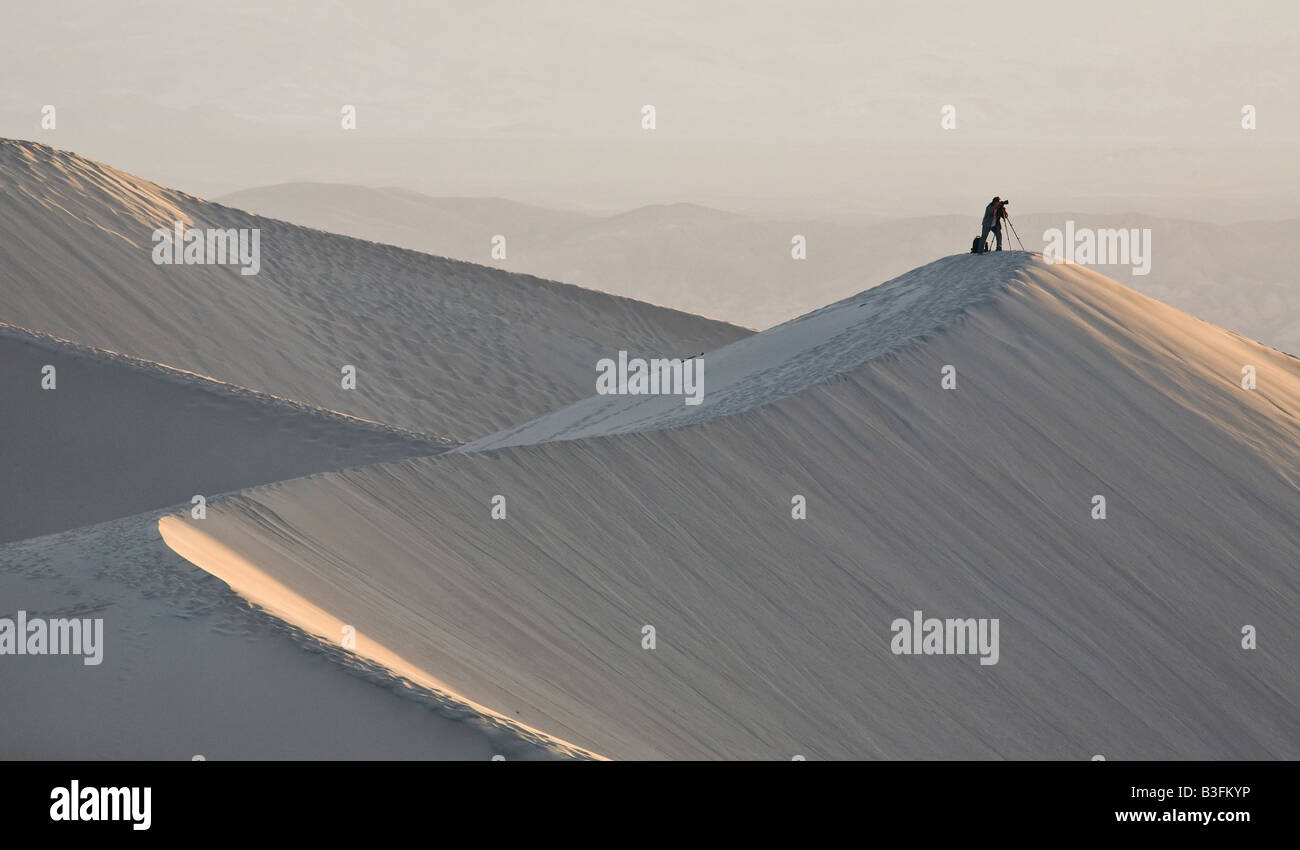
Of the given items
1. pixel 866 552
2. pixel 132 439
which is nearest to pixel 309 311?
pixel 132 439

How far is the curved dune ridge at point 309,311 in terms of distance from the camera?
24.0 meters

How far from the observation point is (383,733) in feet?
18.4

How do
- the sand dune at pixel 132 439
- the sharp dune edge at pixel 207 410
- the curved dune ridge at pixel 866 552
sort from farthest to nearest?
the sand dune at pixel 132 439 < the curved dune ridge at pixel 866 552 < the sharp dune edge at pixel 207 410

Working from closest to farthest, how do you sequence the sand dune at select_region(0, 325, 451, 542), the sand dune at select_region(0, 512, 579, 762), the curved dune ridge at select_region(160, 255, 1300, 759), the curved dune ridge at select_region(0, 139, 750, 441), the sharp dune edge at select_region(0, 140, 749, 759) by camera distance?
the sand dune at select_region(0, 512, 579, 762) < the sharp dune edge at select_region(0, 140, 749, 759) < the curved dune ridge at select_region(160, 255, 1300, 759) < the sand dune at select_region(0, 325, 451, 542) < the curved dune ridge at select_region(0, 139, 750, 441)

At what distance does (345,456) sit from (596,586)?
23.6 ft

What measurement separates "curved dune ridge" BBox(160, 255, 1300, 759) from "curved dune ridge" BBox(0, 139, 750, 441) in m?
12.0

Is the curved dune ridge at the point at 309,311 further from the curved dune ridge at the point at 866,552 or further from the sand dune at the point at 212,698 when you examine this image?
the sand dune at the point at 212,698

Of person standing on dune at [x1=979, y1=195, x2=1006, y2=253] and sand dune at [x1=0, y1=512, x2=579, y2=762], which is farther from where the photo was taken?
person standing on dune at [x1=979, y1=195, x2=1006, y2=253]

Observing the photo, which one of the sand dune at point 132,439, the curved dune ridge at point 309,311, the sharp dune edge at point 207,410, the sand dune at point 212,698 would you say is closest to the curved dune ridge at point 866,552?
the sand dune at point 212,698

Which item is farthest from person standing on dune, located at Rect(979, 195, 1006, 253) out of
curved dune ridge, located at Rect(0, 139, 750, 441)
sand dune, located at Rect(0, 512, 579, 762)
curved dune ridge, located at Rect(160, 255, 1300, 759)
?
curved dune ridge, located at Rect(0, 139, 750, 441)

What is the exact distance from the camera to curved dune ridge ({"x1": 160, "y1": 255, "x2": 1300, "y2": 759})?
8.21 m

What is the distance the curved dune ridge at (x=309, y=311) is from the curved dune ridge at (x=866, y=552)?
39.5 feet

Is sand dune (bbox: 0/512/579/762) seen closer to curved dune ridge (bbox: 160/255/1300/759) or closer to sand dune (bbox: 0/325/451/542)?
curved dune ridge (bbox: 160/255/1300/759)
